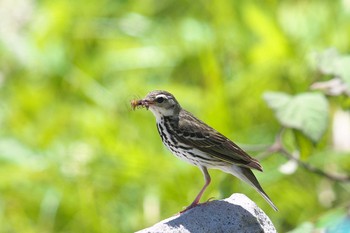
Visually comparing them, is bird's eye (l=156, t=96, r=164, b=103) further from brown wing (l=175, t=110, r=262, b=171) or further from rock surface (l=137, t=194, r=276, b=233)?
rock surface (l=137, t=194, r=276, b=233)

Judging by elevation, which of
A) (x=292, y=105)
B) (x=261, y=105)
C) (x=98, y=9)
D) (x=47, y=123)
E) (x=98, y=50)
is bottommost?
(x=292, y=105)

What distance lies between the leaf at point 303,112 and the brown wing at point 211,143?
0.29m

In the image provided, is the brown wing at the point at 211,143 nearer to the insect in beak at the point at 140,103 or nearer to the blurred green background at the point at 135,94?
the insect in beak at the point at 140,103

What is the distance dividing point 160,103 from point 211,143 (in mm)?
187

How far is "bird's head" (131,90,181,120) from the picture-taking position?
313 centimetres

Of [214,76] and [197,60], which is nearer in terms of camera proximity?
[214,76]

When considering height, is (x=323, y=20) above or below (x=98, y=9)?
below

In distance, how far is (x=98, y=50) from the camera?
598 centimetres

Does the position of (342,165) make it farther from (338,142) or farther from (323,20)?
(323,20)

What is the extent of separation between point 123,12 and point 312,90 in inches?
111

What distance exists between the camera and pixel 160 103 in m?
3.15

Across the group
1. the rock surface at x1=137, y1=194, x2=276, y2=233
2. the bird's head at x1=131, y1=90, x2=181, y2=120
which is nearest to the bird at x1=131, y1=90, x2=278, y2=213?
the bird's head at x1=131, y1=90, x2=181, y2=120

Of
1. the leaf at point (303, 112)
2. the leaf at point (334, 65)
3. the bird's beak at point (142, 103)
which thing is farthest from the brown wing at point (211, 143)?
the leaf at point (334, 65)

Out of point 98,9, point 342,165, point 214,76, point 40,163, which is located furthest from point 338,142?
point 98,9
